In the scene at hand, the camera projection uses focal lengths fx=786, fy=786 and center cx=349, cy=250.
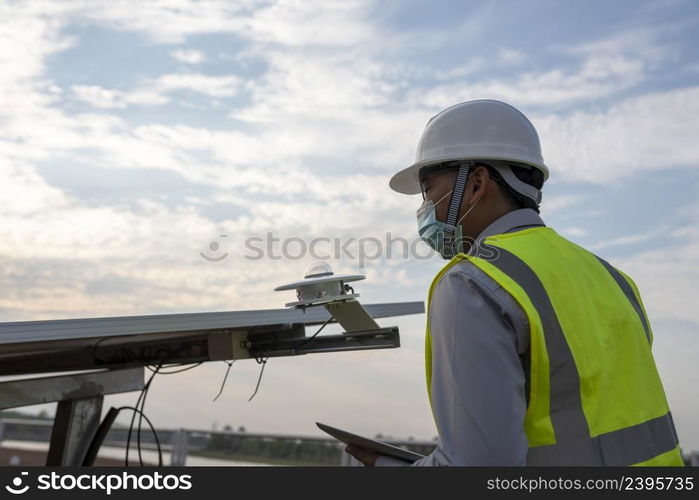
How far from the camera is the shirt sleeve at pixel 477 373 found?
6.33 feet

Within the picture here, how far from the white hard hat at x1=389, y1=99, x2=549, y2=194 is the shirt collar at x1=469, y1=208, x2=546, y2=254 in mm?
253

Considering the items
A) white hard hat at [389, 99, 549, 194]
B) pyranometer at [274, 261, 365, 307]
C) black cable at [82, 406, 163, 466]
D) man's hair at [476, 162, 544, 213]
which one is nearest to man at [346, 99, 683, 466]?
man's hair at [476, 162, 544, 213]

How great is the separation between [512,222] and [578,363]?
581 mm

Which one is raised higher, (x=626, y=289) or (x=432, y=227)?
(x=432, y=227)

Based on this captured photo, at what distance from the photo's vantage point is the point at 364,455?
2.25m

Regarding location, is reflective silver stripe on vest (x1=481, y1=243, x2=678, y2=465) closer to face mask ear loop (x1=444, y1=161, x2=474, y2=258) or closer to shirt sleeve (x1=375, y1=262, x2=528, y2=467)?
shirt sleeve (x1=375, y1=262, x2=528, y2=467)

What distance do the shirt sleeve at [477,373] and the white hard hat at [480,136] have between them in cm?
70

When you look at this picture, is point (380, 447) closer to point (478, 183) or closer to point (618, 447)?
point (618, 447)

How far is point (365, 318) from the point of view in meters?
4.05

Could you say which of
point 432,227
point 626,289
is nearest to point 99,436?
point 432,227

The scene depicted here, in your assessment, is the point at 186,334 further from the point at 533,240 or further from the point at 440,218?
the point at 533,240

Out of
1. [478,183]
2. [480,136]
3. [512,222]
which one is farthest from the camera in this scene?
[480,136]

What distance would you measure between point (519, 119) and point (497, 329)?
111 cm

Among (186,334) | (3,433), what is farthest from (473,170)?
(3,433)
